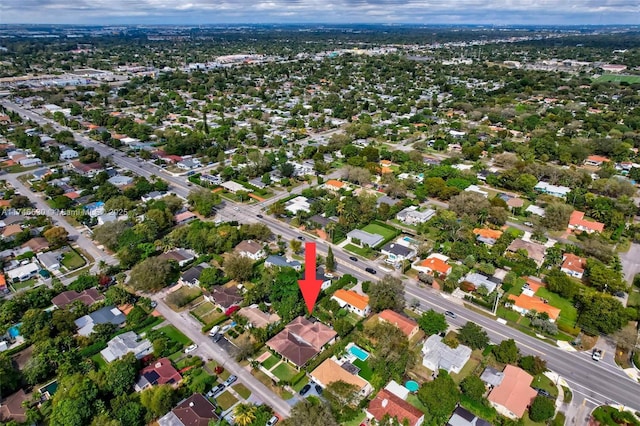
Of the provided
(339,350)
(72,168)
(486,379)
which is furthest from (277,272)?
(72,168)

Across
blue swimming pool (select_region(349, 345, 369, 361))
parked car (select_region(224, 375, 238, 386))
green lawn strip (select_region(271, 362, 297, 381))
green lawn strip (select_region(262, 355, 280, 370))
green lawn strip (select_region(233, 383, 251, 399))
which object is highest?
blue swimming pool (select_region(349, 345, 369, 361))

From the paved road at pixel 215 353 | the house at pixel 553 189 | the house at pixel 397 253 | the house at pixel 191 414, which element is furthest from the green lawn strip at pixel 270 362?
the house at pixel 553 189

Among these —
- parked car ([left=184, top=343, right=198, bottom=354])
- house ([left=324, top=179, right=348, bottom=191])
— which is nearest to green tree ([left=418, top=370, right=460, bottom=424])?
parked car ([left=184, top=343, right=198, bottom=354])

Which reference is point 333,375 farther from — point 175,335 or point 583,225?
point 583,225

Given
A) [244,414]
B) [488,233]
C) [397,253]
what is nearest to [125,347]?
[244,414]

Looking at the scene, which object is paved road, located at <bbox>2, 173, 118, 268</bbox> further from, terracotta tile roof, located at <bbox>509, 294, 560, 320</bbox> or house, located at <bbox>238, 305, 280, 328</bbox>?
terracotta tile roof, located at <bbox>509, 294, 560, 320</bbox>

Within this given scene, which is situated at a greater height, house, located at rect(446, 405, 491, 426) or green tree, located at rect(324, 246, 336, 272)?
green tree, located at rect(324, 246, 336, 272)

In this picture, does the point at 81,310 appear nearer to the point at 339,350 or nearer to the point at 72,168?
the point at 339,350

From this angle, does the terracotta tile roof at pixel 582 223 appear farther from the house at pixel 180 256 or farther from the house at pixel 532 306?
the house at pixel 180 256
